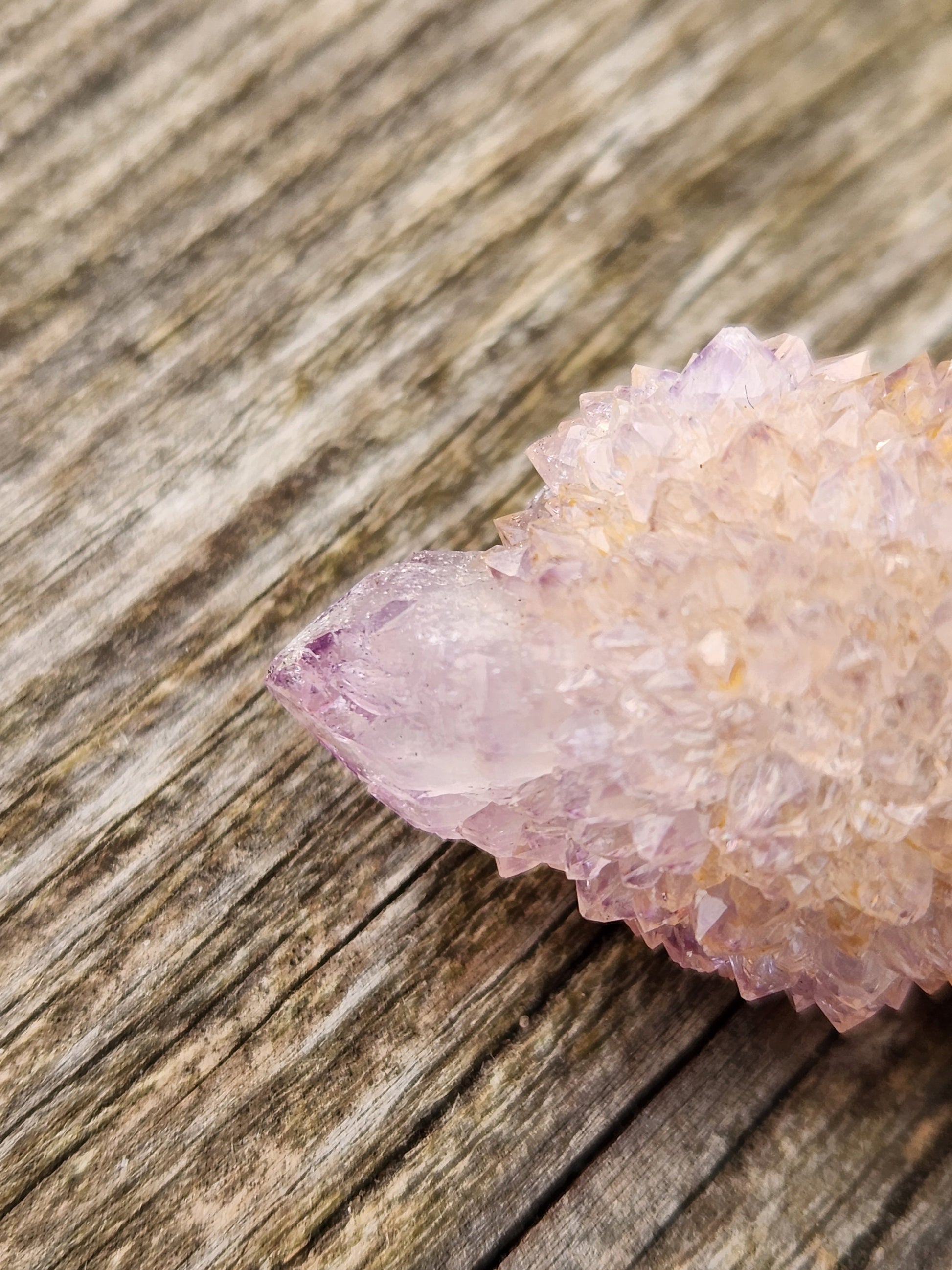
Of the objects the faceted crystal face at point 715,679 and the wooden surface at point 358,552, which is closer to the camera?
the faceted crystal face at point 715,679

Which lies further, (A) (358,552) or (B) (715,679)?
(A) (358,552)

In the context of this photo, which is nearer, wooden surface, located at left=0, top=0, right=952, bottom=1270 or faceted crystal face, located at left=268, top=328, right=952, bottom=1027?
faceted crystal face, located at left=268, top=328, right=952, bottom=1027

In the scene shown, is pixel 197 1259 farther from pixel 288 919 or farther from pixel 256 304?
pixel 256 304

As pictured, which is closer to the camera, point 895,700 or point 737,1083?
point 895,700

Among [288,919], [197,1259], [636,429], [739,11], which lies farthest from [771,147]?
[197,1259]
